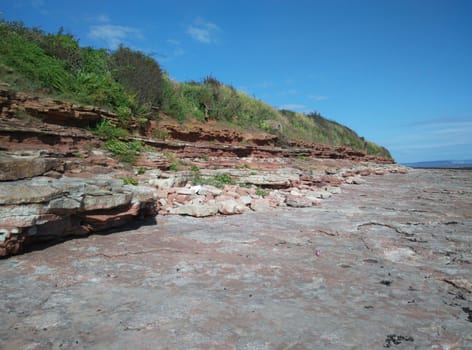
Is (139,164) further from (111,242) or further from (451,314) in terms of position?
(451,314)

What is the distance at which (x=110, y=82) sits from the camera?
10250mm

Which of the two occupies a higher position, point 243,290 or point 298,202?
point 298,202

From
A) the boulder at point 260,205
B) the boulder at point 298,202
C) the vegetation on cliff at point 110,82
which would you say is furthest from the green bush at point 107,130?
the boulder at point 298,202

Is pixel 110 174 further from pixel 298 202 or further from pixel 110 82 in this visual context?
pixel 110 82

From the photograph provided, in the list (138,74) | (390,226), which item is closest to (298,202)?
(390,226)

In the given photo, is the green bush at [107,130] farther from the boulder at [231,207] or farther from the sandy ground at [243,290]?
the sandy ground at [243,290]

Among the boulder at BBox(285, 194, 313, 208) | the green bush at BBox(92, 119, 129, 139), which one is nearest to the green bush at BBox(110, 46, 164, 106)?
the green bush at BBox(92, 119, 129, 139)

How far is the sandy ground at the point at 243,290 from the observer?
81.1 inches

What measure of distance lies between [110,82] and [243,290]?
9429mm

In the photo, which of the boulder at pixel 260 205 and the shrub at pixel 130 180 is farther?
the boulder at pixel 260 205

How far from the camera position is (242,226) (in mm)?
5406

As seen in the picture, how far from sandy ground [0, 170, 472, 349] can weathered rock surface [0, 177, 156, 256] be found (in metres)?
0.22

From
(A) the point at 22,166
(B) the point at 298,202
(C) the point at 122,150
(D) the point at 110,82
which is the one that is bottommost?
(B) the point at 298,202

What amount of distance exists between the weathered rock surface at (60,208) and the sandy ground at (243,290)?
0.73 ft
